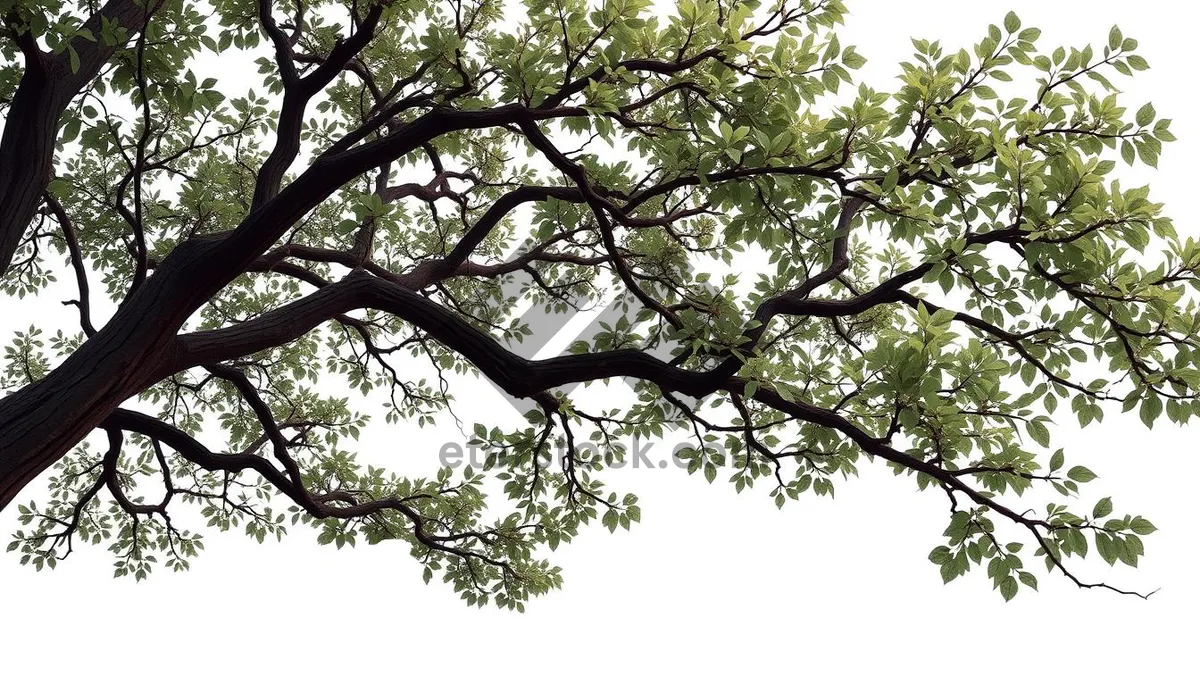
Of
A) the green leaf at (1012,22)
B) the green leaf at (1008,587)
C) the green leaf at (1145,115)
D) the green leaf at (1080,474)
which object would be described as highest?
the green leaf at (1012,22)

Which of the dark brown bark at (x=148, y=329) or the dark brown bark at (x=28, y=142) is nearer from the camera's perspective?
the dark brown bark at (x=148, y=329)

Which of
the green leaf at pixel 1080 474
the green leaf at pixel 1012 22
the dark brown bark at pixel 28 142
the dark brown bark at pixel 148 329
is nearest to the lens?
the green leaf at pixel 1080 474

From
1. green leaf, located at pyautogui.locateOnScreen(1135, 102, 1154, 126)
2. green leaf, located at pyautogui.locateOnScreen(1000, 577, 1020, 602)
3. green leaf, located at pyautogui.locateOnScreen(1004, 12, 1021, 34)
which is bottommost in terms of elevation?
green leaf, located at pyautogui.locateOnScreen(1000, 577, 1020, 602)

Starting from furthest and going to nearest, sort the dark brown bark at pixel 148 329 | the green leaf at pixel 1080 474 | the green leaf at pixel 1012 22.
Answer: the dark brown bark at pixel 148 329 < the green leaf at pixel 1012 22 < the green leaf at pixel 1080 474

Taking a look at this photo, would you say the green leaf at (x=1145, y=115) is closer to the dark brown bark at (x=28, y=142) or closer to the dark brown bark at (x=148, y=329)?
the dark brown bark at (x=148, y=329)

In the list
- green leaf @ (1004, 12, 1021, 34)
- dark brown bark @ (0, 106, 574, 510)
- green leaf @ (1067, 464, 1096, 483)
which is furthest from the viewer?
dark brown bark @ (0, 106, 574, 510)

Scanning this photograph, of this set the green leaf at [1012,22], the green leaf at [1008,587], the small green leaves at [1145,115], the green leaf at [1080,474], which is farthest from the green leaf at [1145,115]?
the green leaf at [1008,587]

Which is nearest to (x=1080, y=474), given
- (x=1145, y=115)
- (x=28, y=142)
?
(x=1145, y=115)

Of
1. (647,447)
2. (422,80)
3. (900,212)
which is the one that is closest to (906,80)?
(900,212)

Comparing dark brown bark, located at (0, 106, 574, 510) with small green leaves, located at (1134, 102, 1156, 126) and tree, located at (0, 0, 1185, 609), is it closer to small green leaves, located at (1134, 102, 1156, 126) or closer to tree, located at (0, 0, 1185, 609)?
tree, located at (0, 0, 1185, 609)

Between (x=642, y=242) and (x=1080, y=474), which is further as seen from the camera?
(x=642, y=242)

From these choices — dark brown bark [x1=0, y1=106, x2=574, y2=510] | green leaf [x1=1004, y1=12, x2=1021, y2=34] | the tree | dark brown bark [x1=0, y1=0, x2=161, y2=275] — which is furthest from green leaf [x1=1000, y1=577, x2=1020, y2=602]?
dark brown bark [x1=0, y1=0, x2=161, y2=275]

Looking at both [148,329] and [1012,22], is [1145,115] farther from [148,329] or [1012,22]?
[148,329]

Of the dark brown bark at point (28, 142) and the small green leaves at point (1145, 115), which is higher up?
the dark brown bark at point (28, 142)
